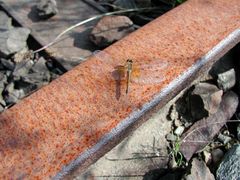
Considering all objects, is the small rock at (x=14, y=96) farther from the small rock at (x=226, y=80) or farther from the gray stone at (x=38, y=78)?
the small rock at (x=226, y=80)

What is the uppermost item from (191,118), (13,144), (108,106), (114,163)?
(108,106)

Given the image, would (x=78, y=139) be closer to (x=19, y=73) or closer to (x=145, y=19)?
(x=19, y=73)

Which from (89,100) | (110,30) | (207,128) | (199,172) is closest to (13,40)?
(110,30)

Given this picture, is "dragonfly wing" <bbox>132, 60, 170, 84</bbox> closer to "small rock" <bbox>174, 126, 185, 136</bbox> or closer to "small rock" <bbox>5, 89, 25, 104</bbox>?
"small rock" <bbox>174, 126, 185, 136</bbox>

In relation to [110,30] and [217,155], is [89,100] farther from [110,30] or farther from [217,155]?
[110,30]

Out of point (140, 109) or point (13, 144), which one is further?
point (140, 109)

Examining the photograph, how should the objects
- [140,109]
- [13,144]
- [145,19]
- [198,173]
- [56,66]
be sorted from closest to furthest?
[13,144]
[140,109]
[198,173]
[56,66]
[145,19]

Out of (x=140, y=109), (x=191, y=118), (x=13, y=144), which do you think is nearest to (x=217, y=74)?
(x=191, y=118)
